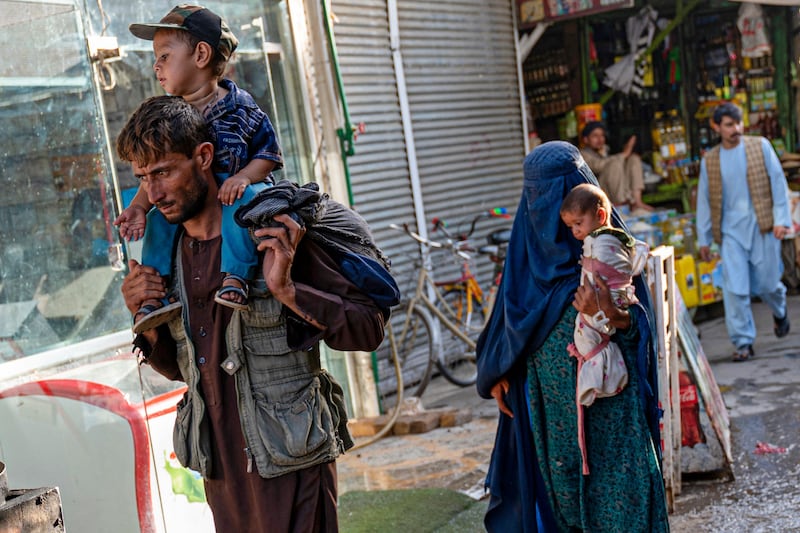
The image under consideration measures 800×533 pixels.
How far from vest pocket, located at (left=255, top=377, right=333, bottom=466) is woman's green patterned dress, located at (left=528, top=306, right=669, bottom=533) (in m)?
1.30

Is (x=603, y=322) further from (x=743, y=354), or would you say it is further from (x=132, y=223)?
(x=743, y=354)

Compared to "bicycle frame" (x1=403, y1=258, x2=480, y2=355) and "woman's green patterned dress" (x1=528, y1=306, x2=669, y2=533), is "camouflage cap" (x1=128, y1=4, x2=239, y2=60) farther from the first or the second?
"bicycle frame" (x1=403, y1=258, x2=480, y2=355)

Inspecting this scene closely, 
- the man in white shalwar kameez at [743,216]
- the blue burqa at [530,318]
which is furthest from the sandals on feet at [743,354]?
the blue burqa at [530,318]

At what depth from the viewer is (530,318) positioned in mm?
3682

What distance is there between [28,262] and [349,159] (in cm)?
405

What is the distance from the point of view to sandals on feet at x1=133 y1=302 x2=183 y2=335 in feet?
8.50

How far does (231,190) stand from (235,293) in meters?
0.30

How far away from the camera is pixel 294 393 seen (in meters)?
2.65

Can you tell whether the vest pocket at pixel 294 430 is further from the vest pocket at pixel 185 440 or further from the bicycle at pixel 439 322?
the bicycle at pixel 439 322

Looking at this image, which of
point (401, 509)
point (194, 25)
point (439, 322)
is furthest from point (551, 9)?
point (194, 25)

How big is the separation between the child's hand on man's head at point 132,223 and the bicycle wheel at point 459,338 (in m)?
5.57

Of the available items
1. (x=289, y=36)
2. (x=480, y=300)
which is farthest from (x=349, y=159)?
(x=480, y=300)

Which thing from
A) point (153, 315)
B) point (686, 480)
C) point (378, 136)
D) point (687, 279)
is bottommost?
point (686, 480)

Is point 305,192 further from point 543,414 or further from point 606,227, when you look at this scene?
point 543,414
